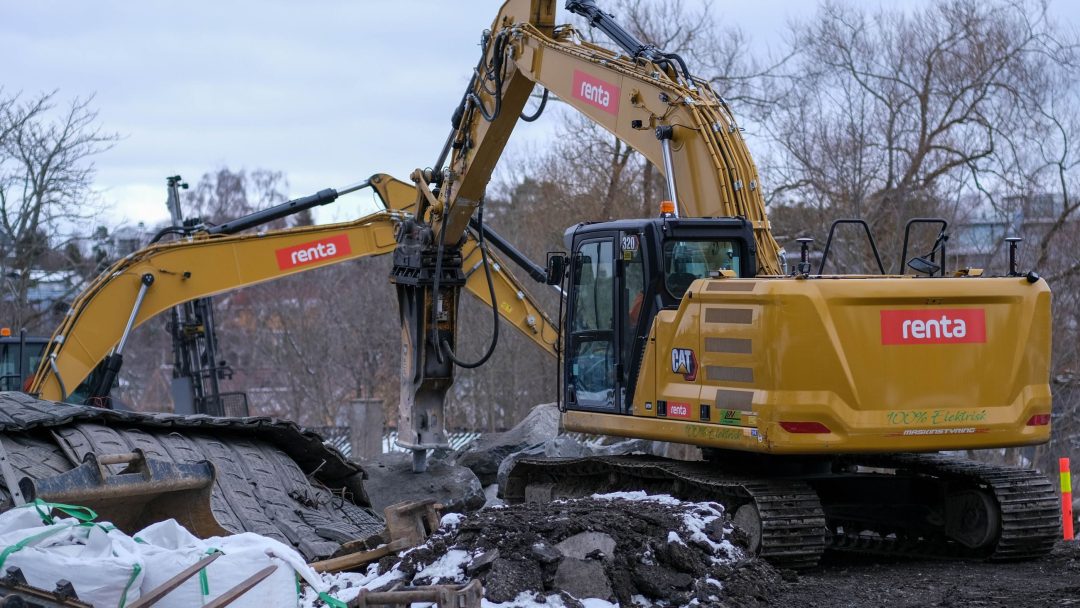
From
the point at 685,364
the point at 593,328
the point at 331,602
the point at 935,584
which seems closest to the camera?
the point at 331,602

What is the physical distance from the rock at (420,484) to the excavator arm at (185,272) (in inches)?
92.2

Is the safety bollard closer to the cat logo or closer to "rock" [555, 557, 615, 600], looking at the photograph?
the cat logo

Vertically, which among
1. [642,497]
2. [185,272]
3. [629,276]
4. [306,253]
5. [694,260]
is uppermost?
[306,253]

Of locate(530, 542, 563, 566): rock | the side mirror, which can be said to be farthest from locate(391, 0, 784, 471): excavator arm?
locate(530, 542, 563, 566): rock

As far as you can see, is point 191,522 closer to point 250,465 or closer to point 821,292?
point 250,465

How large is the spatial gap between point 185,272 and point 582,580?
8740mm

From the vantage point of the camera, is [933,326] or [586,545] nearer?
[586,545]

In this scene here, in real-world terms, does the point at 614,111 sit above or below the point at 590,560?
above

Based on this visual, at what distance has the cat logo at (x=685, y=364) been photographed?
8.38m

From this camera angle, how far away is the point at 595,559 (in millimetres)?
6871

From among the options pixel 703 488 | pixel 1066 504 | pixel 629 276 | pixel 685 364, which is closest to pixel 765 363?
pixel 685 364

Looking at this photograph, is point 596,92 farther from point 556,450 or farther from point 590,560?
point 556,450

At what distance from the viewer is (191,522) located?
779 cm

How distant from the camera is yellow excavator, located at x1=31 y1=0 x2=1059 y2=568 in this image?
7.90 m
